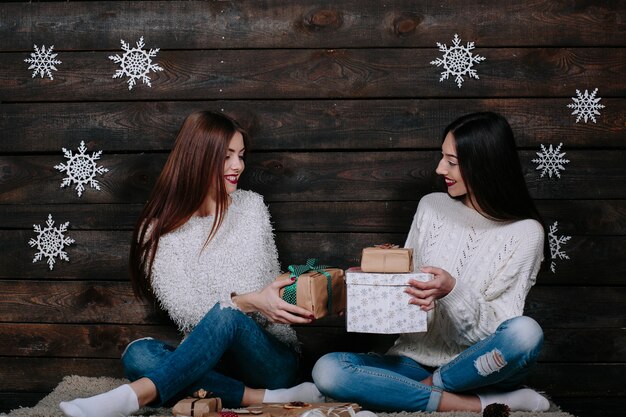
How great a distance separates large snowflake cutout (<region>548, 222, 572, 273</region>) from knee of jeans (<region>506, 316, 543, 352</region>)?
0.68 metres

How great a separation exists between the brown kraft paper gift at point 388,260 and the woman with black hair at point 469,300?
0.18 feet

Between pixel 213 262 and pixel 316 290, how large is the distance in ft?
1.51

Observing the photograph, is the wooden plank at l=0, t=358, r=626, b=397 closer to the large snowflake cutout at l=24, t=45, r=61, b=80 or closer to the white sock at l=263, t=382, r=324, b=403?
the white sock at l=263, t=382, r=324, b=403

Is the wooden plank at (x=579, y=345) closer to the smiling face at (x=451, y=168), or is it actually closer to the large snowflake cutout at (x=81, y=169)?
the smiling face at (x=451, y=168)

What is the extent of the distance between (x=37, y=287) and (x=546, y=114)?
78.8 inches

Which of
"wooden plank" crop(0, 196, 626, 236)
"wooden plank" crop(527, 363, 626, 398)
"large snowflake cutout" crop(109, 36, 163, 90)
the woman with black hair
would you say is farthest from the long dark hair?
"large snowflake cutout" crop(109, 36, 163, 90)

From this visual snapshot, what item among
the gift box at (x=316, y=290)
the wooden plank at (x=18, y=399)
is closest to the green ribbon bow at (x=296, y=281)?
the gift box at (x=316, y=290)

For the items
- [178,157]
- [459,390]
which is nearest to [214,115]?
[178,157]

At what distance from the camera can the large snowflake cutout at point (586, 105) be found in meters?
2.84

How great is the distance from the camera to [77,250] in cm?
295

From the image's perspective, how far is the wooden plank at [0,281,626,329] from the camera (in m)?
2.86

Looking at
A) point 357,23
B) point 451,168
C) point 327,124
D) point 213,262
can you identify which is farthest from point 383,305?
point 357,23

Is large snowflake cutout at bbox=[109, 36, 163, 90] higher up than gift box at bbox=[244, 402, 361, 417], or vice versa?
large snowflake cutout at bbox=[109, 36, 163, 90]

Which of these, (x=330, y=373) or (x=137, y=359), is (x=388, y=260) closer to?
(x=330, y=373)
